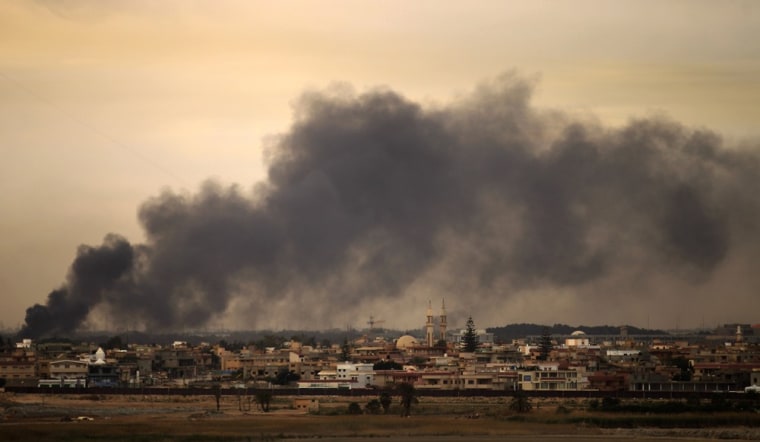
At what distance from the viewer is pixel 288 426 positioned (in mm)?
73312

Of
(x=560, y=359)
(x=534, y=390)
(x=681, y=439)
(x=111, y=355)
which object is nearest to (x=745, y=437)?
(x=681, y=439)

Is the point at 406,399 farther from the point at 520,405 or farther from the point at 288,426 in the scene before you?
the point at 288,426

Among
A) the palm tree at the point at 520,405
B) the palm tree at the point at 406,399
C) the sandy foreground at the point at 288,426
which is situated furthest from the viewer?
the palm tree at the point at 520,405

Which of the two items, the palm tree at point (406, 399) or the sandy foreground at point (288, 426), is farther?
the palm tree at point (406, 399)

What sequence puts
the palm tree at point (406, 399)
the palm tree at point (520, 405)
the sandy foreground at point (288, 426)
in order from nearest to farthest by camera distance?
the sandy foreground at point (288, 426)
the palm tree at point (406, 399)
the palm tree at point (520, 405)

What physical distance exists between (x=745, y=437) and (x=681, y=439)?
3.08 metres

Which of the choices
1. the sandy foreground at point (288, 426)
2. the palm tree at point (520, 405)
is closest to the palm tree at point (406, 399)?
the sandy foreground at point (288, 426)

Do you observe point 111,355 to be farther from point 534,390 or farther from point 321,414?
point 321,414

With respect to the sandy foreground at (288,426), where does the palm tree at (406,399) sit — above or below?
above

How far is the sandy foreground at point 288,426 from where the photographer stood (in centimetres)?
6744

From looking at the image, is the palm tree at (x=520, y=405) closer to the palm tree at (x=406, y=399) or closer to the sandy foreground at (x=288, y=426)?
the sandy foreground at (x=288, y=426)

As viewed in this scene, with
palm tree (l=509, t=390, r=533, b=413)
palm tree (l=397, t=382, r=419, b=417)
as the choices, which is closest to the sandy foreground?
palm tree (l=397, t=382, r=419, b=417)

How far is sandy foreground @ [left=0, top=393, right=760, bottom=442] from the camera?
67.4 m

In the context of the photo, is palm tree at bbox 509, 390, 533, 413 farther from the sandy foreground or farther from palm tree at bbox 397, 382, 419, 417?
palm tree at bbox 397, 382, 419, 417
